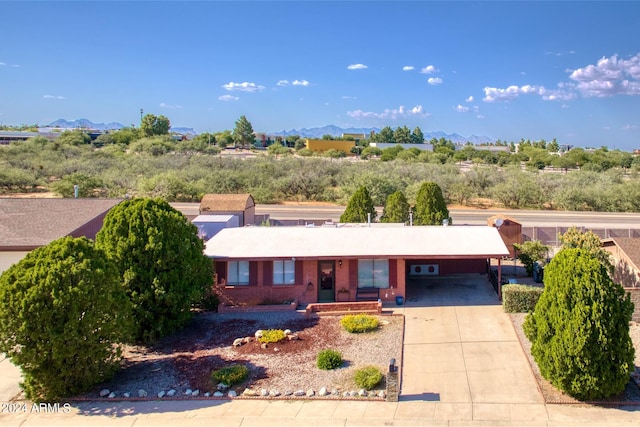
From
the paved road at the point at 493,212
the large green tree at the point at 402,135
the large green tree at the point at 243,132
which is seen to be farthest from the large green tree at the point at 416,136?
the paved road at the point at 493,212

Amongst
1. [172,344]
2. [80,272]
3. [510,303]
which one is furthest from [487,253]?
[80,272]

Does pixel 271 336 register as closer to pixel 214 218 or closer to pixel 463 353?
pixel 463 353

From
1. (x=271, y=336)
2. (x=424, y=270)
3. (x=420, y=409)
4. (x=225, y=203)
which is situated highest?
(x=225, y=203)

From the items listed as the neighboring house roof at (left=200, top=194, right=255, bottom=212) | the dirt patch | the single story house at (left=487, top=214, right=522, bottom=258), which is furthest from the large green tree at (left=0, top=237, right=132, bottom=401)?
the single story house at (left=487, top=214, right=522, bottom=258)

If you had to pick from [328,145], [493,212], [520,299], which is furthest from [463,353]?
[328,145]

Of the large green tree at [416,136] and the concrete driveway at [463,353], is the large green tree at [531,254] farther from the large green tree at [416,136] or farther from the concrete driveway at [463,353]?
the large green tree at [416,136]

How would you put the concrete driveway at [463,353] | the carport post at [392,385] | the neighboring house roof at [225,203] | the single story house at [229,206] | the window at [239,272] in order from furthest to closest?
1. the neighboring house roof at [225,203]
2. the single story house at [229,206]
3. the window at [239,272]
4. the concrete driveway at [463,353]
5. the carport post at [392,385]
